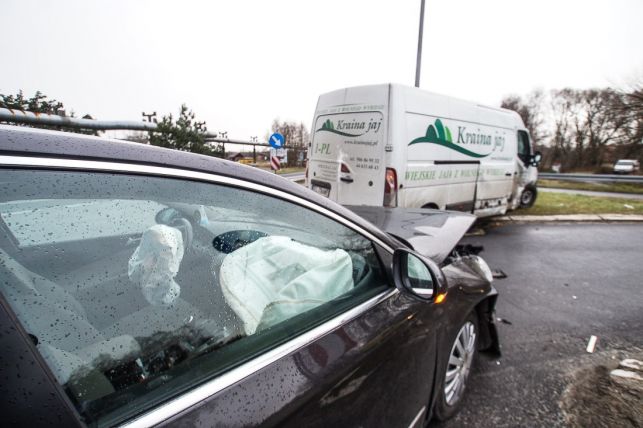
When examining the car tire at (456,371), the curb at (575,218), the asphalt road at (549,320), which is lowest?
the asphalt road at (549,320)

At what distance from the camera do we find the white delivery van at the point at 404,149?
15.8 ft

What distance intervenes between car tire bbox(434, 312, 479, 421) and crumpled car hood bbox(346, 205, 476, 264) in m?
0.49

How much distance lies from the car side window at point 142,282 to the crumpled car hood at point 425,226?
95 centimetres

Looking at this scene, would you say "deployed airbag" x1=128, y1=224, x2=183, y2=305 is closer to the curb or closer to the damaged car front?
the damaged car front

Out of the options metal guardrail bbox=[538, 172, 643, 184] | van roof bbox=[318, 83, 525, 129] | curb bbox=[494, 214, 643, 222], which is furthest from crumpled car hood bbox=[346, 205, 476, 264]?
metal guardrail bbox=[538, 172, 643, 184]

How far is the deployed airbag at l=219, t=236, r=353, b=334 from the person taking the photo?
108 cm

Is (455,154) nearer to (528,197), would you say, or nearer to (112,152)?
(528,197)

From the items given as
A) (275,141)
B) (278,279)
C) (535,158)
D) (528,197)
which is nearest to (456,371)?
(278,279)

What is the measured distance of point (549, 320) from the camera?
10.7ft

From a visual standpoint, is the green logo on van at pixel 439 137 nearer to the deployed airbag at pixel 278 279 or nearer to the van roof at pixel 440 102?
the van roof at pixel 440 102

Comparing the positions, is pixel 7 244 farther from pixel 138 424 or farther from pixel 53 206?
pixel 138 424

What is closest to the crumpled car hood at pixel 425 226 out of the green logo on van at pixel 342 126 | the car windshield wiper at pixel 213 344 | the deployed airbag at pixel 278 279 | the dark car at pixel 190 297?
the dark car at pixel 190 297

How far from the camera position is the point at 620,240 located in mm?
6539

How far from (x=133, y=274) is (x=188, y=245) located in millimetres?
185
